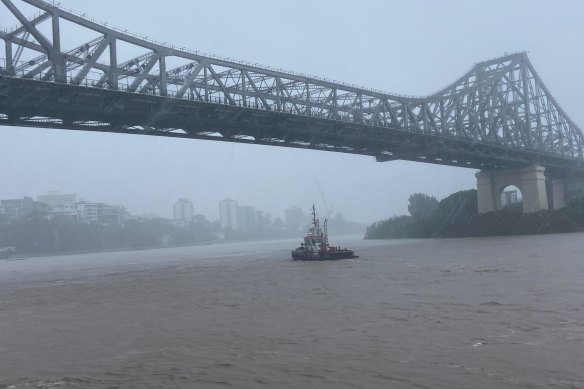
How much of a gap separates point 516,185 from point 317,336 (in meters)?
77.1

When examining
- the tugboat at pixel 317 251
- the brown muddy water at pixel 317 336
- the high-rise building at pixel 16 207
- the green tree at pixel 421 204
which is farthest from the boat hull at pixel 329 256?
the high-rise building at pixel 16 207

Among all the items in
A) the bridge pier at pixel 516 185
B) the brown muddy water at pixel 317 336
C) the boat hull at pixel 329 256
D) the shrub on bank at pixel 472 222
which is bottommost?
the brown muddy water at pixel 317 336

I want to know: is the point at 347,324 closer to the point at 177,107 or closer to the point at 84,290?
the point at 84,290

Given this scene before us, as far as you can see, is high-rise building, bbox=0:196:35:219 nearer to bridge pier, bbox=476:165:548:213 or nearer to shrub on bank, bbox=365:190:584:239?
shrub on bank, bbox=365:190:584:239

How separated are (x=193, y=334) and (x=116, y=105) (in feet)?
90.1

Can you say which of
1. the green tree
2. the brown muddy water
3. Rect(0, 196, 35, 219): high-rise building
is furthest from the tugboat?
Rect(0, 196, 35, 219): high-rise building

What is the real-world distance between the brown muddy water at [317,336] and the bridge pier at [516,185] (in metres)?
57.6

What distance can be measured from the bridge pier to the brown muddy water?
189 ft

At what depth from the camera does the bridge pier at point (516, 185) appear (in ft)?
274

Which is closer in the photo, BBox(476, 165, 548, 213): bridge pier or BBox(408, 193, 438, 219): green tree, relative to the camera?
BBox(476, 165, 548, 213): bridge pier

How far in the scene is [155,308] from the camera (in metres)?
23.0

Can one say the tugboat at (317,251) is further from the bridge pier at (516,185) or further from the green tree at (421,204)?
the green tree at (421,204)

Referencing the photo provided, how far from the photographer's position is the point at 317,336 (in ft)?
49.4

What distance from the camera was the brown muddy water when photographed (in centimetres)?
1129
